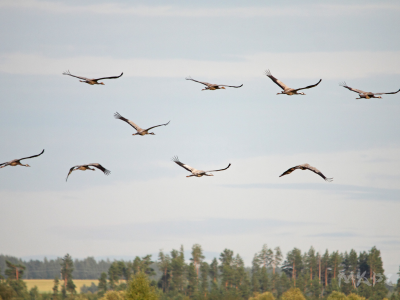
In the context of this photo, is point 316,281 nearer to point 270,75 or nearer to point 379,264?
point 379,264

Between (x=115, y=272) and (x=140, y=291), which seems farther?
(x=115, y=272)

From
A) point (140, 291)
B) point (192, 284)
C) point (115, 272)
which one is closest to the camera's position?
point (140, 291)

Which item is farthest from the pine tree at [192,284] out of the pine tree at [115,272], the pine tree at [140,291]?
the pine tree at [140,291]

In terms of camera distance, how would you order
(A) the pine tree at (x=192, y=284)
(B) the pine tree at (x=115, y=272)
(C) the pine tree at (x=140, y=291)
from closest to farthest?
1. (C) the pine tree at (x=140, y=291)
2. (A) the pine tree at (x=192, y=284)
3. (B) the pine tree at (x=115, y=272)

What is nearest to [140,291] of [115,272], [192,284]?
[192,284]

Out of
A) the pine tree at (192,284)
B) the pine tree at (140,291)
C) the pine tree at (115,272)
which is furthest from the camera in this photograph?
the pine tree at (115,272)

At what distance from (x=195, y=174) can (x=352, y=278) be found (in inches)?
6689

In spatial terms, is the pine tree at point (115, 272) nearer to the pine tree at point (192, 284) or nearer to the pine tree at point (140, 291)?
the pine tree at point (192, 284)

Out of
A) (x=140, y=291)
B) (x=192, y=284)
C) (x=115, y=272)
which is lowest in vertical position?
(x=192, y=284)

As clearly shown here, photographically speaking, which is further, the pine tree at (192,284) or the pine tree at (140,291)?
the pine tree at (192,284)

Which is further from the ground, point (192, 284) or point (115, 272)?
point (115, 272)

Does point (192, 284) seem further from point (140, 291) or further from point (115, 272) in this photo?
point (140, 291)

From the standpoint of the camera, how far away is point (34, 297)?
175 meters

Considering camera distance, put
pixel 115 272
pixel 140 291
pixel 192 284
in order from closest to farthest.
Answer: pixel 140 291, pixel 192 284, pixel 115 272
